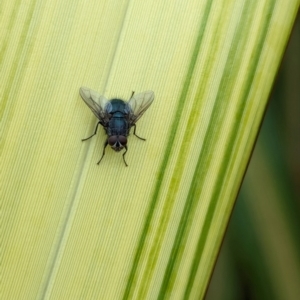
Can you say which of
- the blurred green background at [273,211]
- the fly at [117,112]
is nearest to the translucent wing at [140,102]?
the fly at [117,112]

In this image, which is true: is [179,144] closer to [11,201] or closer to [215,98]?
[215,98]

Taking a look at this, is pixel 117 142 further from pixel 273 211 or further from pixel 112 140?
pixel 273 211

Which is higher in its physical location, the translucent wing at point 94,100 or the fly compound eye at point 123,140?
the translucent wing at point 94,100

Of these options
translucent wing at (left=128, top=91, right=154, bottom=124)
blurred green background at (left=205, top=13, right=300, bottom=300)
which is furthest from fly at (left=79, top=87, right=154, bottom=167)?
blurred green background at (left=205, top=13, right=300, bottom=300)

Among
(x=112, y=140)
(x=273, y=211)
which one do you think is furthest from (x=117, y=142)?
(x=273, y=211)

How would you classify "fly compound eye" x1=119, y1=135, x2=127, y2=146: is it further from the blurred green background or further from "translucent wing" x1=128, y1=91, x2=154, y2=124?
the blurred green background

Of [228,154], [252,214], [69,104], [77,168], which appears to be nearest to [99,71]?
[69,104]

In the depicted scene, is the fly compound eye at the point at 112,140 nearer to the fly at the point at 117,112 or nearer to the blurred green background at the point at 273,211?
the fly at the point at 117,112

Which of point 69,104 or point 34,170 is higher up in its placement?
point 69,104
